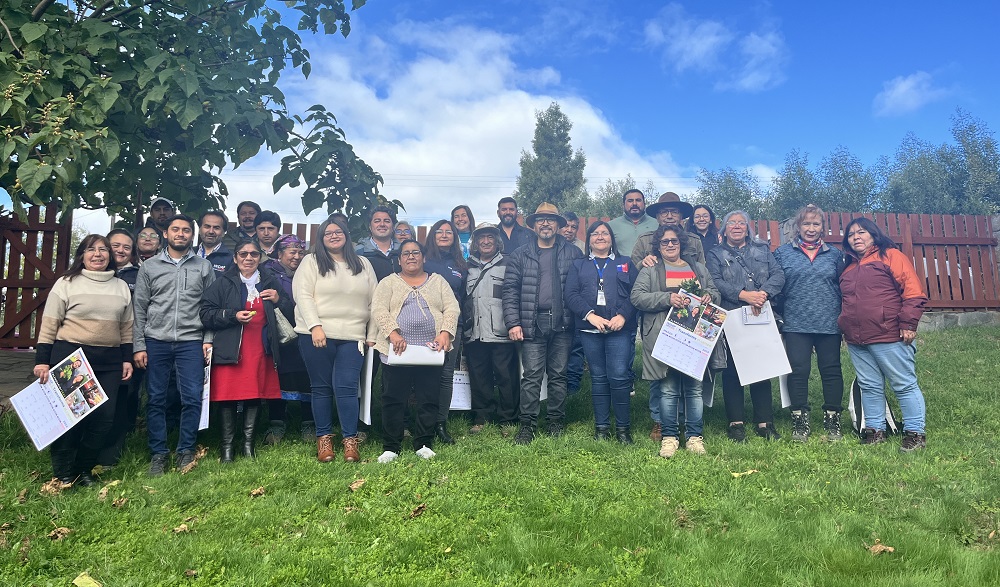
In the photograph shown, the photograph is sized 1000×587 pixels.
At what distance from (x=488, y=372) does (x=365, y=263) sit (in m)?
1.82

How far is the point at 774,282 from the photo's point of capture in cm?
563

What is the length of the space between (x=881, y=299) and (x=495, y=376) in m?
3.62

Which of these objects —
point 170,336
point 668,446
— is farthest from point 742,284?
point 170,336

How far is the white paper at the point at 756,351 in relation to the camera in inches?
215

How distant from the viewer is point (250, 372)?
202 inches

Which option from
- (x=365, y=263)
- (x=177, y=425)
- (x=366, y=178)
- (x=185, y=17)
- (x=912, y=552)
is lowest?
(x=912, y=552)

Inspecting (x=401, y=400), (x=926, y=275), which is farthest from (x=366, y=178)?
(x=926, y=275)

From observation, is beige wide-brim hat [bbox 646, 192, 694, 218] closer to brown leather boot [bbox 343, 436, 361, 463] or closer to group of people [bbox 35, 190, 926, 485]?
group of people [bbox 35, 190, 926, 485]

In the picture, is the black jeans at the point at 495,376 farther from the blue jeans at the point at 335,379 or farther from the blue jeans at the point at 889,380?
the blue jeans at the point at 889,380

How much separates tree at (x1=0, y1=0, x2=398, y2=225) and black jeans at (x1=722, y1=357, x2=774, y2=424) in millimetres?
3908

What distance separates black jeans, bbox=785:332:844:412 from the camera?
18.2 feet

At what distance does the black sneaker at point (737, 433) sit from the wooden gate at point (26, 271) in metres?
9.37

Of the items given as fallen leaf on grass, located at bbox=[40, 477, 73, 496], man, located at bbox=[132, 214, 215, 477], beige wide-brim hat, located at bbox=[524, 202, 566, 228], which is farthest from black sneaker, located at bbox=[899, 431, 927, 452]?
fallen leaf on grass, located at bbox=[40, 477, 73, 496]

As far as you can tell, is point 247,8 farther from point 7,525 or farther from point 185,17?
point 7,525
